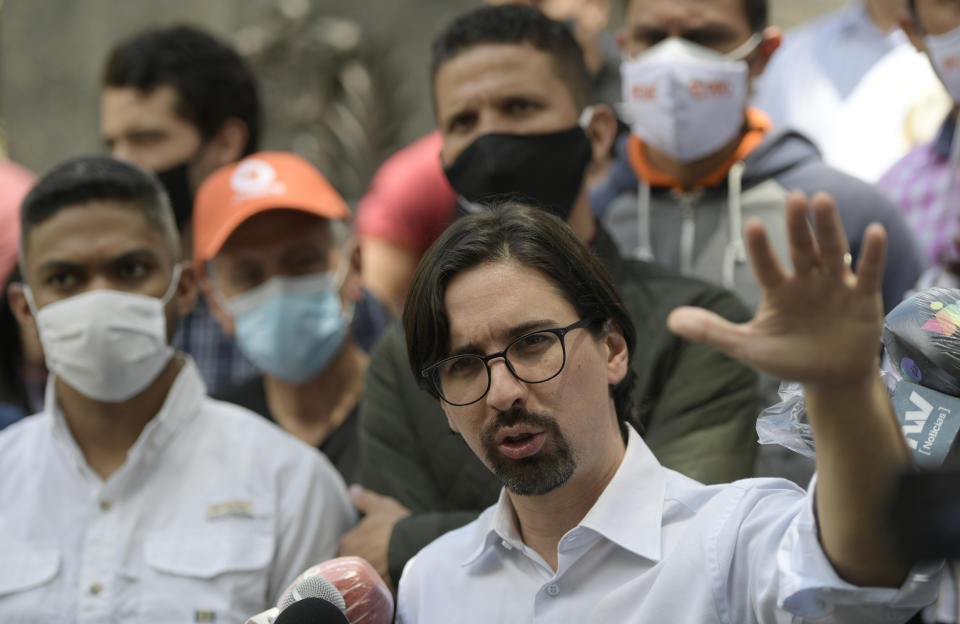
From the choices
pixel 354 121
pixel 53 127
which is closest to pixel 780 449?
pixel 354 121

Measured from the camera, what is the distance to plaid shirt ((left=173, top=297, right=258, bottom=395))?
4684mm

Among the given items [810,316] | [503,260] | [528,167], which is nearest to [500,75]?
[528,167]

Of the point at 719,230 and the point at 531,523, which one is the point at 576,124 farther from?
the point at 531,523

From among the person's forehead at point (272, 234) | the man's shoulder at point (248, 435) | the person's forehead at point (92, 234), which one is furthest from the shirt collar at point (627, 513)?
the person's forehead at point (272, 234)

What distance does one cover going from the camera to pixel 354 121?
6945 millimetres

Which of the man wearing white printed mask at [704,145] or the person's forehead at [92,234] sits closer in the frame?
the person's forehead at [92,234]

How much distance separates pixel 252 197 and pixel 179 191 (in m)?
0.67

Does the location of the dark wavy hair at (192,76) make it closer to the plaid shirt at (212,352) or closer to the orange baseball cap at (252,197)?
the orange baseball cap at (252,197)

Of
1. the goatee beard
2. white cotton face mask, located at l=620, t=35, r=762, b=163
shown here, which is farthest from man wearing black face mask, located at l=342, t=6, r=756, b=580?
the goatee beard

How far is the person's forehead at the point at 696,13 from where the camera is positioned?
4.04 metres

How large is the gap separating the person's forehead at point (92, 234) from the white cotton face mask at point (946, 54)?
7.61 ft

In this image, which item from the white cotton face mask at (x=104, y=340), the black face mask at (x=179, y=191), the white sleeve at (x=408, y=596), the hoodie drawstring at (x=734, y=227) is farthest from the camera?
the black face mask at (x=179, y=191)

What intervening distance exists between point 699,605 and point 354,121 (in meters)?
5.09

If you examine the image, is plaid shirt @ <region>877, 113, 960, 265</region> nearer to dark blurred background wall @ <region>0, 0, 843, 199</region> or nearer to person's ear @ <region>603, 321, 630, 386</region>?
person's ear @ <region>603, 321, 630, 386</region>
